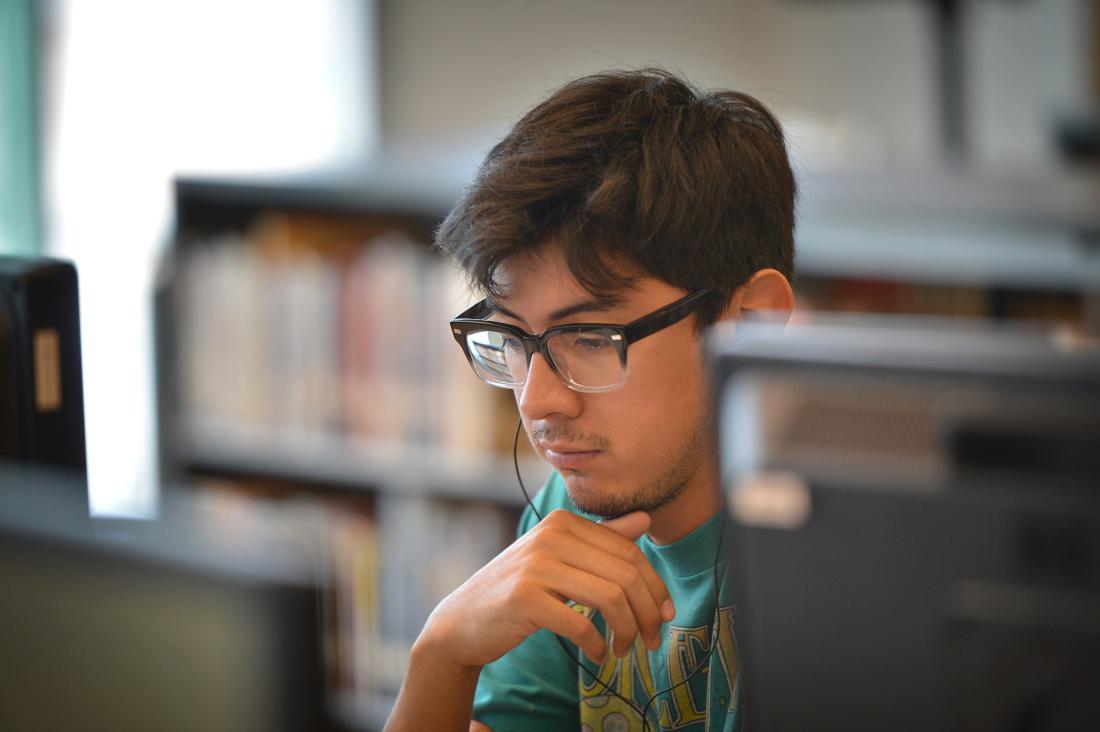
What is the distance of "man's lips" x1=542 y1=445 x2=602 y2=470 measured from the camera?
85cm

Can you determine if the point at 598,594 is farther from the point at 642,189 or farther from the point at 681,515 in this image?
the point at 642,189

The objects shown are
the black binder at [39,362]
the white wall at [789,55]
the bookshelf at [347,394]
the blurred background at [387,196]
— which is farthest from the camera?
the white wall at [789,55]

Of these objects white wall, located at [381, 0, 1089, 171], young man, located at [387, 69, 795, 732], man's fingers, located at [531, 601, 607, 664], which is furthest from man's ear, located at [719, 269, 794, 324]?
white wall, located at [381, 0, 1089, 171]

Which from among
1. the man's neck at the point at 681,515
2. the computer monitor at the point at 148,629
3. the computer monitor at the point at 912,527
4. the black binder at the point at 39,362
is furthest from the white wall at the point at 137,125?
the computer monitor at the point at 912,527

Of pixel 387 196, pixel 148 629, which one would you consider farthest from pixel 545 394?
pixel 387 196

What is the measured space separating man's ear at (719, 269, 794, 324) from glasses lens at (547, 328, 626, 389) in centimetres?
8

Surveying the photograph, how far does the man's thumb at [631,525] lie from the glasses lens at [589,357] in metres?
0.09

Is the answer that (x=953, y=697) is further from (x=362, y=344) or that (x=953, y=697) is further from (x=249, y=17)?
(x=249, y=17)

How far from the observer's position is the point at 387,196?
238 centimetres

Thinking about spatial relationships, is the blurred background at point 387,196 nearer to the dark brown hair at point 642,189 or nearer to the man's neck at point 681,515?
the dark brown hair at point 642,189

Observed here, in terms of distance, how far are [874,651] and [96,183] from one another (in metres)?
3.14

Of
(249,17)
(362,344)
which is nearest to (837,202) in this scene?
(362,344)

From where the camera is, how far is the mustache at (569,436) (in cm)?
84

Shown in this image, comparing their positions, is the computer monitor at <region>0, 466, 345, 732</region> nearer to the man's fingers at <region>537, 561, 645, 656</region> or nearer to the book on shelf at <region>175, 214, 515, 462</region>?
the man's fingers at <region>537, 561, 645, 656</region>
